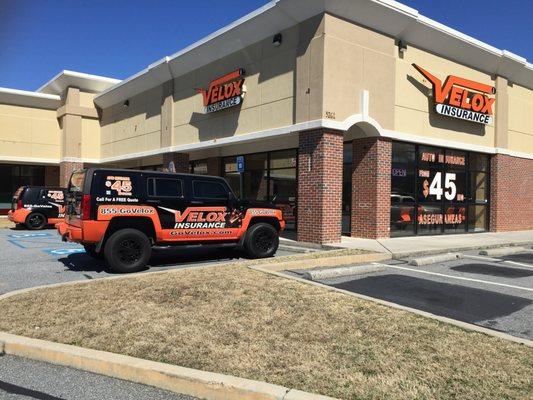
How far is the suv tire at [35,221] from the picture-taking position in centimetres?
1897

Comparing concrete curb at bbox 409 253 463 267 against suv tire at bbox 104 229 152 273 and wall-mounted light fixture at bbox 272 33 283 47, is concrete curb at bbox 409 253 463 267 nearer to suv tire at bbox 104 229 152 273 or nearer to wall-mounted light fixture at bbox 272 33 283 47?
suv tire at bbox 104 229 152 273

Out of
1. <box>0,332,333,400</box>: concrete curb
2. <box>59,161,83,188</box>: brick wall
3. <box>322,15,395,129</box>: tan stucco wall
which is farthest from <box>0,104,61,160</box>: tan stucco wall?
<box>0,332,333,400</box>: concrete curb

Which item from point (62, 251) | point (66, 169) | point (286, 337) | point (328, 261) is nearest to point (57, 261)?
point (62, 251)

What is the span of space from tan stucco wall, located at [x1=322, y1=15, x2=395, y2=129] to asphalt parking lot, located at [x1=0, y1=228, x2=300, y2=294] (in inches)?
179

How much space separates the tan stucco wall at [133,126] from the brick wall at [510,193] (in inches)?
571

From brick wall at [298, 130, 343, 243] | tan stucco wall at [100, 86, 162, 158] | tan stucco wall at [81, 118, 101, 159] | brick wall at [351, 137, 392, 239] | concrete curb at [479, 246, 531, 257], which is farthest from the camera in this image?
tan stucco wall at [81, 118, 101, 159]

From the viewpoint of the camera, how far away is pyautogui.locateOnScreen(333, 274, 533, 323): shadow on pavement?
20.9ft

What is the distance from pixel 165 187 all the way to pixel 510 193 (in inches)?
606

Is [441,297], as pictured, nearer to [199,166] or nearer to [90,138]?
[199,166]

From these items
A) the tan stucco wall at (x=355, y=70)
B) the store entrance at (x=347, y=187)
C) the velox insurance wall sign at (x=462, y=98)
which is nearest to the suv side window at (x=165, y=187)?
the tan stucco wall at (x=355, y=70)

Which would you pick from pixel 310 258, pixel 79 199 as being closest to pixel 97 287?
pixel 79 199

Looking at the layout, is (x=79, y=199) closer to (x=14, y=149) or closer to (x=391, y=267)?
(x=391, y=267)

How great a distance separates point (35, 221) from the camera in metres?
19.2

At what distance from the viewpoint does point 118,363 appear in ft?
14.2
